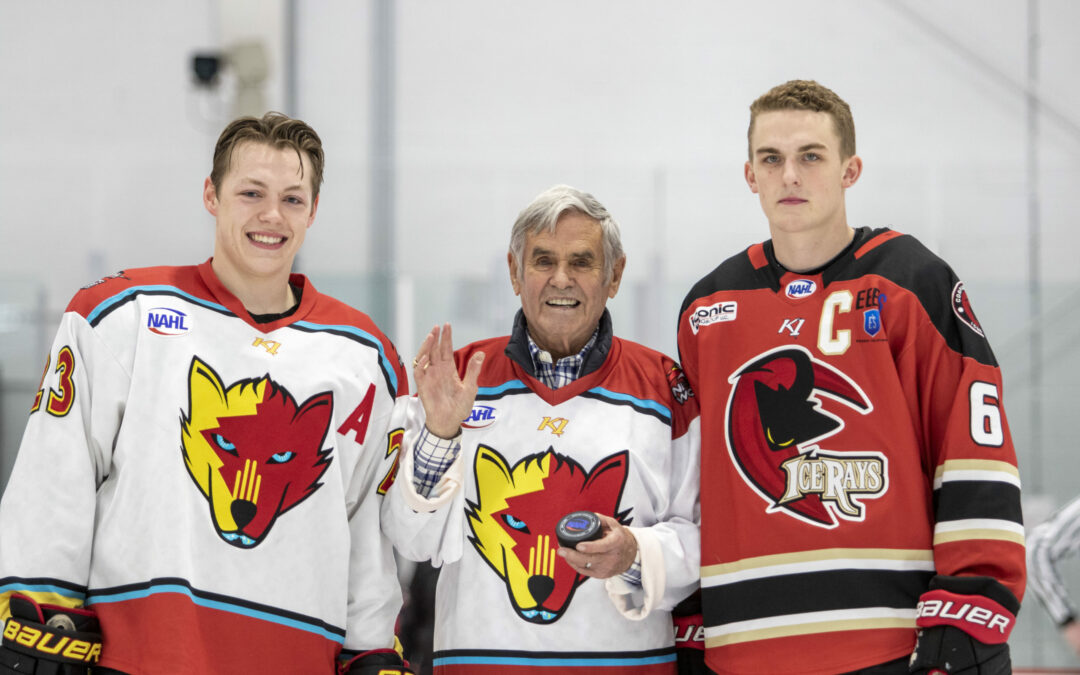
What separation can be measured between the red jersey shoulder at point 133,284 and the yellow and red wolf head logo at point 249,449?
0.52ft

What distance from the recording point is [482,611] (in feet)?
5.65

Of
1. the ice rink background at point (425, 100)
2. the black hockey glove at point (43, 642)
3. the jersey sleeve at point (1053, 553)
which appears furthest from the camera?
the ice rink background at point (425, 100)

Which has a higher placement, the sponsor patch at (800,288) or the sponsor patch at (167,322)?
the sponsor patch at (800,288)

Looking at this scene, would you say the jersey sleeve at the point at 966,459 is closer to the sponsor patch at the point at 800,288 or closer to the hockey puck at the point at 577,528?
the sponsor patch at the point at 800,288

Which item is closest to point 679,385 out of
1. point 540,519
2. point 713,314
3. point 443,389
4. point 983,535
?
point 713,314

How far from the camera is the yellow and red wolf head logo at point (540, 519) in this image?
171 cm

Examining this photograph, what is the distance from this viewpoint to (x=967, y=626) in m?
1.41

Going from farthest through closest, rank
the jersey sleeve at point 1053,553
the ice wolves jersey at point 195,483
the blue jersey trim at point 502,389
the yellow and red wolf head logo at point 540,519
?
the jersey sleeve at point 1053,553, the blue jersey trim at point 502,389, the yellow and red wolf head logo at point 540,519, the ice wolves jersey at point 195,483

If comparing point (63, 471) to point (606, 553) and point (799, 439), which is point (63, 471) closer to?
point (606, 553)

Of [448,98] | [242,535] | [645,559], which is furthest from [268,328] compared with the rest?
[448,98]

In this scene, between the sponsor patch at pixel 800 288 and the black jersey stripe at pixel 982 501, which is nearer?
the black jersey stripe at pixel 982 501

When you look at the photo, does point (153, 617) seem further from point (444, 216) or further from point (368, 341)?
point (444, 216)

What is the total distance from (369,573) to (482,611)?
0.74 feet

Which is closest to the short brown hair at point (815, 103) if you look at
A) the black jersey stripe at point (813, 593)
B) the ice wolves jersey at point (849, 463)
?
the ice wolves jersey at point (849, 463)
